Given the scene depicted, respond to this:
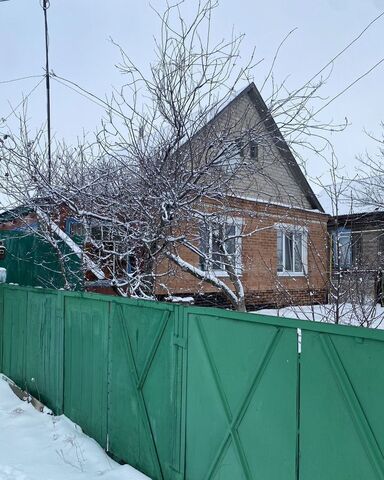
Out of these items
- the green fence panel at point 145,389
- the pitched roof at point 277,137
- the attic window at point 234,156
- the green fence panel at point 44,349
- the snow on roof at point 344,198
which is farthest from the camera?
the pitched roof at point 277,137

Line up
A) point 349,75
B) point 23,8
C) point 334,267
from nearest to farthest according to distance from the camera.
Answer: point 334,267 → point 349,75 → point 23,8

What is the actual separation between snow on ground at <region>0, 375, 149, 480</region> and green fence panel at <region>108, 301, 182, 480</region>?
0.18 meters

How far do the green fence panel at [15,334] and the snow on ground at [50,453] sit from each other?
999mm

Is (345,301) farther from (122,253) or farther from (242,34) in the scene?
(242,34)

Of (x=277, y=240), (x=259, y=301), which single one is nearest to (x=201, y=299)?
(x=259, y=301)

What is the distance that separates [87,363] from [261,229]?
3.75 meters

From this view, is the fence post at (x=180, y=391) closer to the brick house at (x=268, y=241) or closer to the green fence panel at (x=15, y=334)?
the green fence panel at (x=15, y=334)

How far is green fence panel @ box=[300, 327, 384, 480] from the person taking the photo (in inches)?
80.4

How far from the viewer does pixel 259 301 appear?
12328 mm

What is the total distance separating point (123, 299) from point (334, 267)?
3.53 metres

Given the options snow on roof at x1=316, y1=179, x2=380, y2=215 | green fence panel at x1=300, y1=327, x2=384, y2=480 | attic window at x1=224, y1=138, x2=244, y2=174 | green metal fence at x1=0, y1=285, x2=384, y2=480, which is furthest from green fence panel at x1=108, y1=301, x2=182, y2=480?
attic window at x1=224, y1=138, x2=244, y2=174

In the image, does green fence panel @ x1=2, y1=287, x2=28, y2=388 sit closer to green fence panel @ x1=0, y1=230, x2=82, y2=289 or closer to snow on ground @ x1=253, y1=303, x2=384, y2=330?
green fence panel @ x1=0, y1=230, x2=82, y2=289

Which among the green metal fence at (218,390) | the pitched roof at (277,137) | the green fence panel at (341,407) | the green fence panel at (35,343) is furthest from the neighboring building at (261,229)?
the green fence panel at (341,407)

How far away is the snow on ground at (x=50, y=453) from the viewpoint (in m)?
3.67
